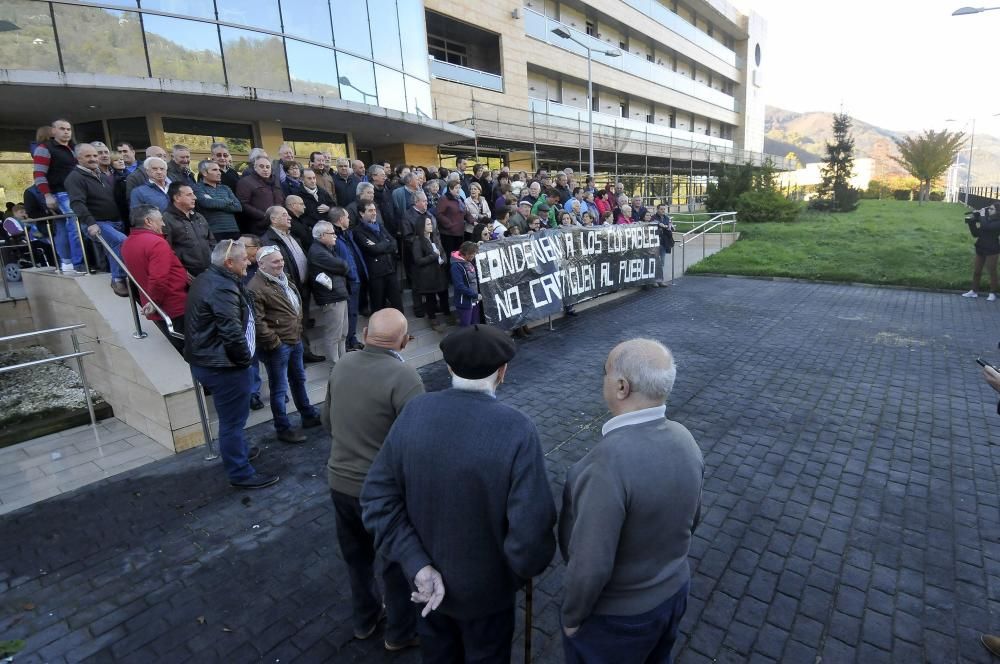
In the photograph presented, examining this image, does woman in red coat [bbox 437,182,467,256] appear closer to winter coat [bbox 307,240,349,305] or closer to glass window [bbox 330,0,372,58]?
winter coat [bbox 307,240,349,305]

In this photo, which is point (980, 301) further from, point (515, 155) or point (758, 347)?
point (515, 155)

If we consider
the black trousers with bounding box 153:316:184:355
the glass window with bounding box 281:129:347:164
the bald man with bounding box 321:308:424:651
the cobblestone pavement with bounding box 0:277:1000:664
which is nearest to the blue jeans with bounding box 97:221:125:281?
the black trousers with bounding box 153:316:184:355

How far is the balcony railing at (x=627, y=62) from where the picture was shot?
26.4 metres

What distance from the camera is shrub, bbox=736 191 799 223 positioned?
25219 mm

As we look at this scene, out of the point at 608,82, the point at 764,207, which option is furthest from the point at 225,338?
the point at 608,82

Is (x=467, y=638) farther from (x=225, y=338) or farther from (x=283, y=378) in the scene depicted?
(x=283, y=378)

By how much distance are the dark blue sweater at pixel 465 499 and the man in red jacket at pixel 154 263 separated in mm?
3976

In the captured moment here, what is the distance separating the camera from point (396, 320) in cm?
266

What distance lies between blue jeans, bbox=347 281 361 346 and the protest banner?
2015 millimetres

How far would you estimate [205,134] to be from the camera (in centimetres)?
1352

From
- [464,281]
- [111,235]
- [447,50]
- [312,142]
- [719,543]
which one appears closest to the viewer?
[719,543]

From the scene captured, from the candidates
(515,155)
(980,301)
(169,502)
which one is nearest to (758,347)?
(980,301)

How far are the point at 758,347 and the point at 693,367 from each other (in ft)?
5.68

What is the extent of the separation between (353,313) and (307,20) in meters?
10.6
